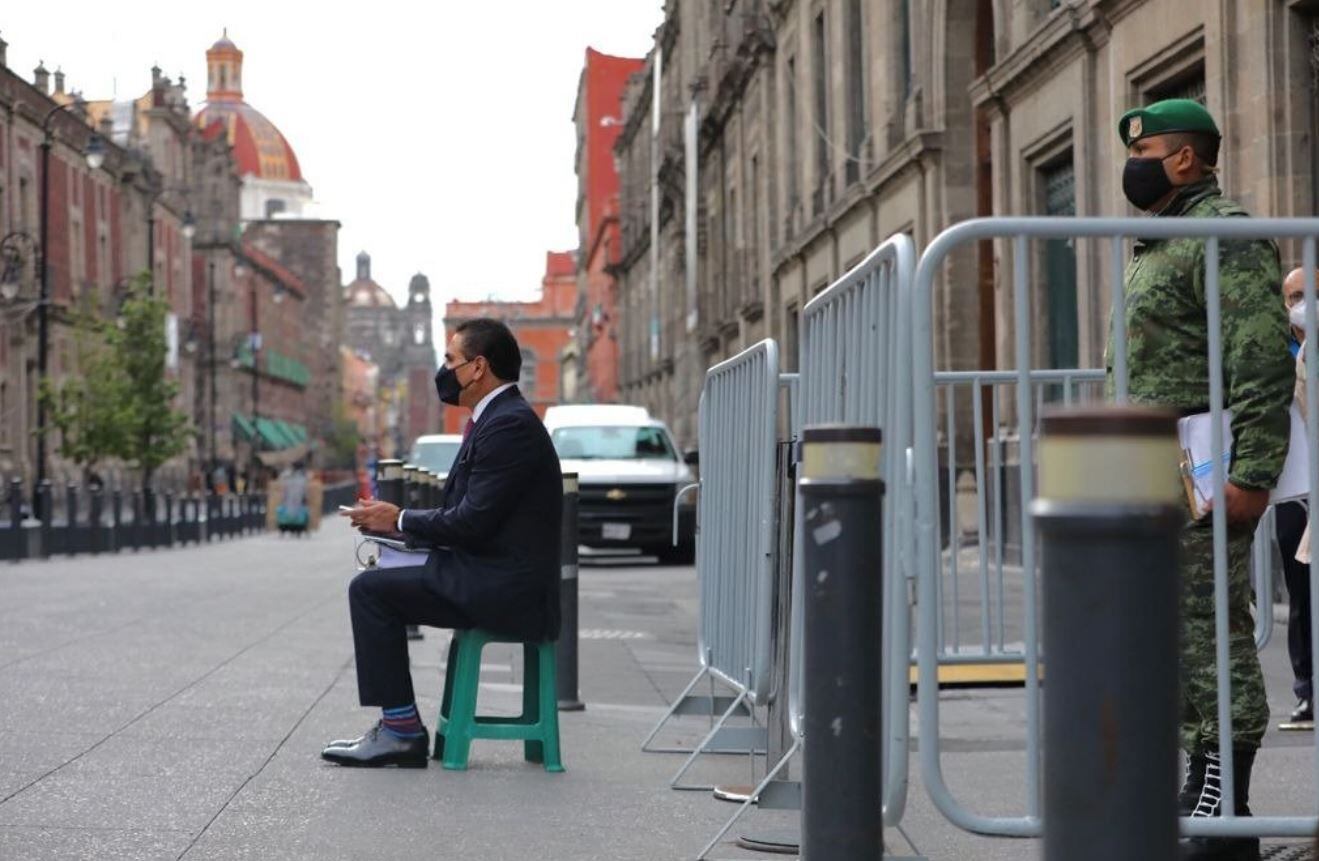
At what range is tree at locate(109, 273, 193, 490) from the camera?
5362 cm

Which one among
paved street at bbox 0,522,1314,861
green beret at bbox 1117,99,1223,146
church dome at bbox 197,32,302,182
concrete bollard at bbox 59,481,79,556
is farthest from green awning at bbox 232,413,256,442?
green beret at bbox 1117,99,1223,146

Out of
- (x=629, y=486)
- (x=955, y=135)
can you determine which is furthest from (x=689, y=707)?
(x=629, y=486)

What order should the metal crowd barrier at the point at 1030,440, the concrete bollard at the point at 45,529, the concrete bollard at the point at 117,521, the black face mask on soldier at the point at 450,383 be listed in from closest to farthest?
the metal crowd barrier at the point at 1030,440 → the black face mask on soldier at the point at 450,383 → the concrete bollard at the point at 45,529 → the concrete bollard at the point at 117,521

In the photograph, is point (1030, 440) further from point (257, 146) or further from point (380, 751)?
point (257, 146)

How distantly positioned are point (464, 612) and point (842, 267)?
22051mm

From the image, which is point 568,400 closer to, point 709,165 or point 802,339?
point 709,165

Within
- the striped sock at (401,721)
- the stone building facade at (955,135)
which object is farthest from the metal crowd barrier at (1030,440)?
the stone building facade at (955,135)

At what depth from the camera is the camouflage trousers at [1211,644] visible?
4.85 metres

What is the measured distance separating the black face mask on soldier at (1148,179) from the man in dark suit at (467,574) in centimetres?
240

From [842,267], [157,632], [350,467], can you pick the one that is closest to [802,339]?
[157,632]

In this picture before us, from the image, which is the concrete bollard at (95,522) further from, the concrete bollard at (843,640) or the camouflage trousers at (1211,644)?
the concrete bollard at (843,640)

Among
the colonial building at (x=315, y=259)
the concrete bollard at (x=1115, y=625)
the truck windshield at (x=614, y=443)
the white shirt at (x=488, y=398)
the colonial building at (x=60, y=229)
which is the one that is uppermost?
the colonial building at (x=315, y=259)

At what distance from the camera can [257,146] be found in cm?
16912

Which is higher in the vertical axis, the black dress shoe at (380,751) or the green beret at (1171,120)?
the green beret at (1171,120)
